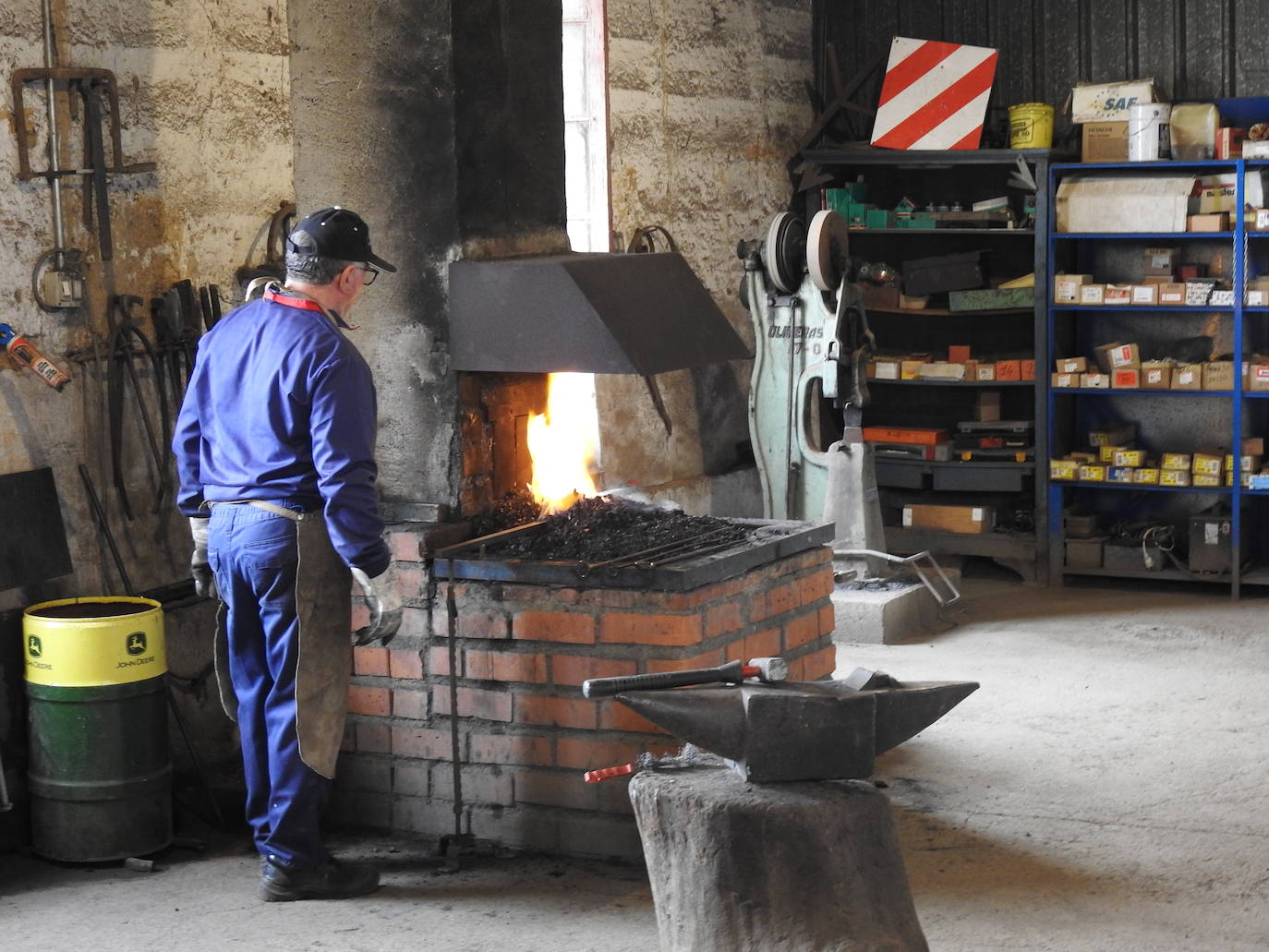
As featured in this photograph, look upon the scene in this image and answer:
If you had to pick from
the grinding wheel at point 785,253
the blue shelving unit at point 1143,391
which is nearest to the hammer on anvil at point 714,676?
the grinding wheel at point 785,253

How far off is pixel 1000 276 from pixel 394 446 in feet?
15.2

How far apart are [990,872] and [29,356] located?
2.84 meters

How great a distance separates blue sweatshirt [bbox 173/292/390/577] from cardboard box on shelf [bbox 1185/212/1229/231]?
4.73m

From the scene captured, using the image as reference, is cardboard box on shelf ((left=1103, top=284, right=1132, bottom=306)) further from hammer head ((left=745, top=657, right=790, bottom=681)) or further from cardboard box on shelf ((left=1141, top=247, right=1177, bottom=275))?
hammer head ((left=745, top=657, right=790, bottom=681))

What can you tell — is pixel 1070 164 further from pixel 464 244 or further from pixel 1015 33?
pixel 464 244

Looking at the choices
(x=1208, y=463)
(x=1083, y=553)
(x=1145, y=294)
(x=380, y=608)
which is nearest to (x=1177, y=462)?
(x=1208, y=463)

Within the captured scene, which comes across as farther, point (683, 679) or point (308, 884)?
point (308, 884)

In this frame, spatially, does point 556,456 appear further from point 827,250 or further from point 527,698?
point 827,250

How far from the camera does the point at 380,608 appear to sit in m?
4.00

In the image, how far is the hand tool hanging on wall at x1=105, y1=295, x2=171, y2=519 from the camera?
4555mm

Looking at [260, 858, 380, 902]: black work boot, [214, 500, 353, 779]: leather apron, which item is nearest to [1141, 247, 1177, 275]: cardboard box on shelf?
[214, 500, 353, 779]: leather apron

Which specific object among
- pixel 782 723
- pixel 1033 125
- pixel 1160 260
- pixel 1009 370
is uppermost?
pixel 1033 125

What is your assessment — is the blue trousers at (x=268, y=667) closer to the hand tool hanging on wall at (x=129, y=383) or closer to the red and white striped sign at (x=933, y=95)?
the hand tool hanging on wall at (x=129, y=383)

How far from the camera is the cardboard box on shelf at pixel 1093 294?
7531mm
